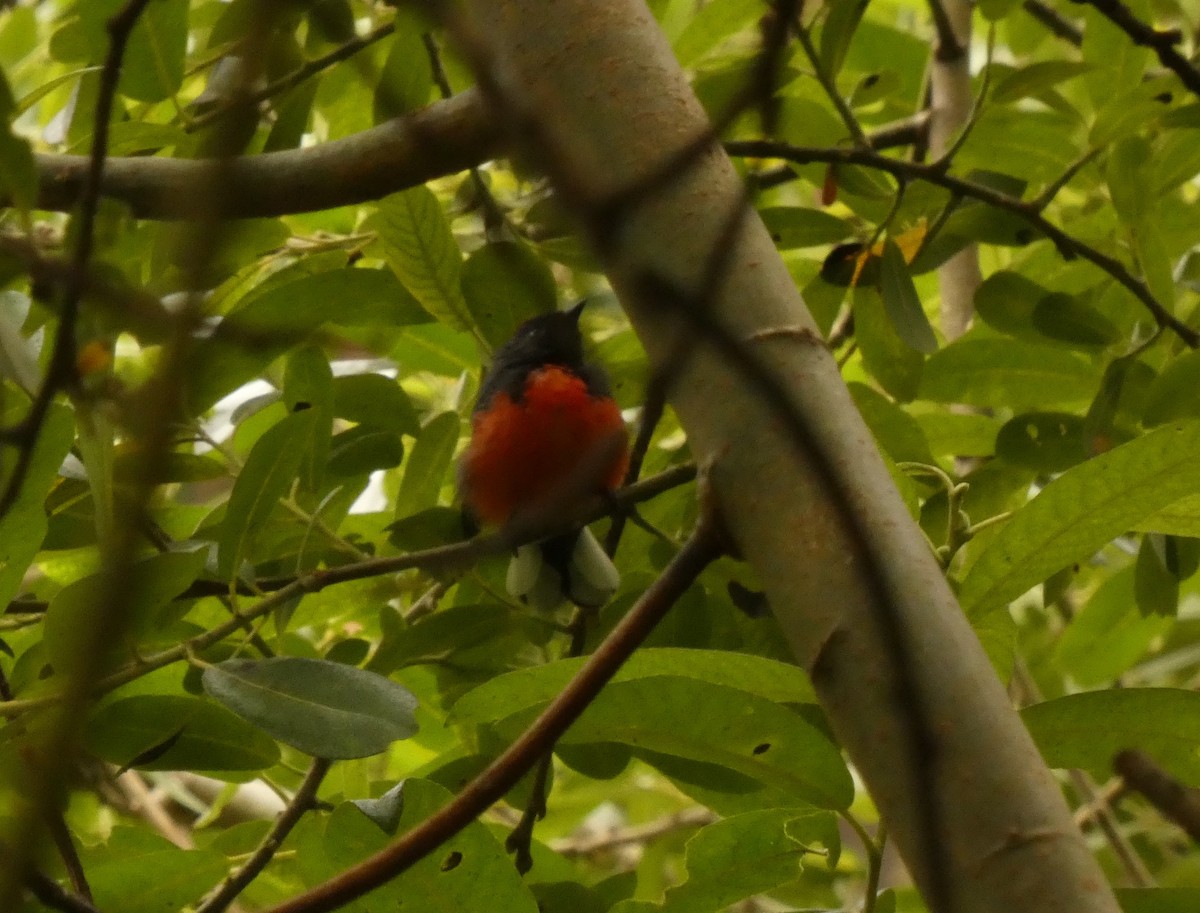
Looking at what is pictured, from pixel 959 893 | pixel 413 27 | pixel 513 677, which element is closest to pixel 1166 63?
pixel 413 27

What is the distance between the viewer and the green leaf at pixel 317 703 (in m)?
1.67

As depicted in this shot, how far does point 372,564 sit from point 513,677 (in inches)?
12.4

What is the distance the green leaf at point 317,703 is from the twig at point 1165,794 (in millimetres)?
1098

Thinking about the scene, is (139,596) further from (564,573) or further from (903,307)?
(903,307)

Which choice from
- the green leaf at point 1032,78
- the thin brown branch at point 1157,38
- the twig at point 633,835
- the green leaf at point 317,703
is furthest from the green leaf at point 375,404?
the twig at point 633,835

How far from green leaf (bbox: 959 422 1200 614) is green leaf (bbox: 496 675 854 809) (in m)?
0.27

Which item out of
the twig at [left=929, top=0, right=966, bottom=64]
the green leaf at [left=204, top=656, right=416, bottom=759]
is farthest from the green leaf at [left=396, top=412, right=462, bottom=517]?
the twig at [left=929, top=0, right=966, bottom=64]

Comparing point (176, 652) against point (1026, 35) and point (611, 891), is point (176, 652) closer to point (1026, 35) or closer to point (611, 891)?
point (611, 891)

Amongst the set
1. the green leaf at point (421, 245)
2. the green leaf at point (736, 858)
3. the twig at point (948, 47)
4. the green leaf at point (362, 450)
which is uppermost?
the green leaf at point (421, 245)

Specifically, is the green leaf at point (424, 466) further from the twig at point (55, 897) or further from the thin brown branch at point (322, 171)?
the twig at point (55, 897)

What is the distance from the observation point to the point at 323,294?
2.22 metres

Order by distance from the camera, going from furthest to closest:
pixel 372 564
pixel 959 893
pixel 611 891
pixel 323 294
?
pixel 323 294, pixel 611 891, pixel 372 564, pixel 959 893

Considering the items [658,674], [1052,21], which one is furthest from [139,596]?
[1052,21]

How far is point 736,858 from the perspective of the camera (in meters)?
1.67
